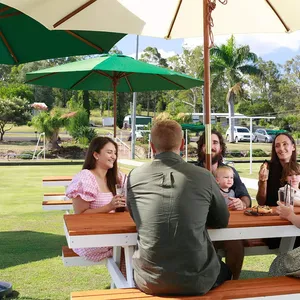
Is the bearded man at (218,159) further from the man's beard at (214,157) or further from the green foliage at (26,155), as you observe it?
the green foliage at (26,155)

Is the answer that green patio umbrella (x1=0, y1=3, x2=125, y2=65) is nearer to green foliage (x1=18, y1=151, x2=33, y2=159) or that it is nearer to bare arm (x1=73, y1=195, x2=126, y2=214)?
bare arm (x1=73, y1=195, x2=126, y2=214)

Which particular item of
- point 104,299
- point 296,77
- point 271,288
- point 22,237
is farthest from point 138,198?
point 296,77

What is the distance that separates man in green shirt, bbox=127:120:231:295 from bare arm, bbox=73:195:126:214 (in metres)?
0.72

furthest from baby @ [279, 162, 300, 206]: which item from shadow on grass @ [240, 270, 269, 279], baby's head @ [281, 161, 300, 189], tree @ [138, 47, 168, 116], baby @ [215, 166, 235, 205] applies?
tree @ [138, 47, 168, 116]

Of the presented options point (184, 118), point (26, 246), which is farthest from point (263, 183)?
point (184, 118)

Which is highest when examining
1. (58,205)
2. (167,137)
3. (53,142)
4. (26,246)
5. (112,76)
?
(112,76)

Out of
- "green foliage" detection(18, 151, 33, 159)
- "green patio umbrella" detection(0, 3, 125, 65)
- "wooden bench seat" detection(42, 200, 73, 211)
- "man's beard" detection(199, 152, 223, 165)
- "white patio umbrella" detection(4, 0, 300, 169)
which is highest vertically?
"white patio umbrella" detection(4, 0, 300, 169)

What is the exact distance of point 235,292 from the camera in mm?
2738

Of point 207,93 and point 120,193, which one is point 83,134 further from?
point 120,193

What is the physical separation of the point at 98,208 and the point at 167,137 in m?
1.06

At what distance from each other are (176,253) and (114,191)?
4.43 feet

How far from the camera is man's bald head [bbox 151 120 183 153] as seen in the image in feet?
8.78

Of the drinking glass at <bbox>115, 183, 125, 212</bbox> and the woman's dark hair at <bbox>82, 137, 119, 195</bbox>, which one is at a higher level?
the woman's dark hair at <bbox>82, 137, 119, 195</bbox>

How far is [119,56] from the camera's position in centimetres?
596
